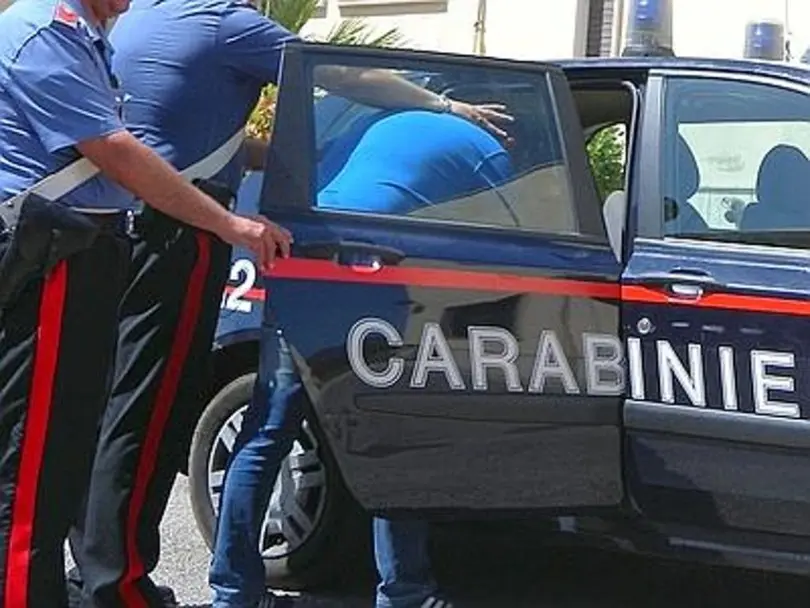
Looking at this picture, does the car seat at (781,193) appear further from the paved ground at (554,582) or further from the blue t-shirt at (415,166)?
the paved ground at (554,582)

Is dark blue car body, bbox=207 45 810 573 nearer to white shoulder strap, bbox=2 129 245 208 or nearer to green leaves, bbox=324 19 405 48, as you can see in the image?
white shoulder strap, bbox=2 129 245 208

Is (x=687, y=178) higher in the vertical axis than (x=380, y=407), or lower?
higher

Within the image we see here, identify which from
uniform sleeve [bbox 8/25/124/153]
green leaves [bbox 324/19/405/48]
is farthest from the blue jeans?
green leaves [bbox 324/19/405/48]

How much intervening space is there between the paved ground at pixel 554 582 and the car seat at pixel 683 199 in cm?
100

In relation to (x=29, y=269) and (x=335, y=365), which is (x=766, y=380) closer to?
(x=335, y=365)

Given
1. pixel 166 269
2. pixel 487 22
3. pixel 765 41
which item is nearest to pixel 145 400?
pixel 166 269

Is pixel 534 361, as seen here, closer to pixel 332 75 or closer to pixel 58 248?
pixel 332 75

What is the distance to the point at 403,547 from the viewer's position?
4172 millimetres

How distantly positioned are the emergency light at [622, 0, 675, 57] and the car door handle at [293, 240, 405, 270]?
3.74ft

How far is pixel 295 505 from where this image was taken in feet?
14.9

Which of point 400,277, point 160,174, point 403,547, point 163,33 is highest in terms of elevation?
point 163,33

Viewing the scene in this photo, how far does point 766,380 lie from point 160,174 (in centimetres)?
157

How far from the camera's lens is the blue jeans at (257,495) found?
4.00 m

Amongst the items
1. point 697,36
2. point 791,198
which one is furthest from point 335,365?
point 697,36
